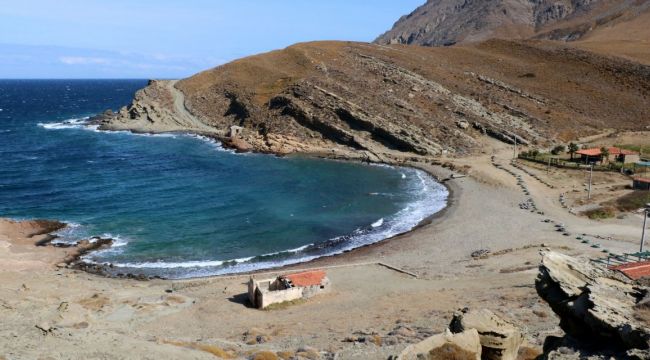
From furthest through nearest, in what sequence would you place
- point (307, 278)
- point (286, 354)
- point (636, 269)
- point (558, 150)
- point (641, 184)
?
point (558, 150)
point (641, 184)
point (307, 278)
point (636, 269)
point (286, 354)

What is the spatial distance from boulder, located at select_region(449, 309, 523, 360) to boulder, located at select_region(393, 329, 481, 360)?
0.72 meters

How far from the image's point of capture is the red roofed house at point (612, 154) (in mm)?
69562

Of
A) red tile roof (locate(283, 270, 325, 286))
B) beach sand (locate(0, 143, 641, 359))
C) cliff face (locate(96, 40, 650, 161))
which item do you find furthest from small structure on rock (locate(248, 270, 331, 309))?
cliff face (locate(96, 40, 650, 161))

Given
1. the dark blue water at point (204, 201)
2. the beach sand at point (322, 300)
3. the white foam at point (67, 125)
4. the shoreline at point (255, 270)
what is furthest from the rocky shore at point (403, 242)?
the white foam at point (67, 125)

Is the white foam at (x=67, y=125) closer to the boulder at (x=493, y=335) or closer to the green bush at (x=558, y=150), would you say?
the green bush at (x=558, y=150)

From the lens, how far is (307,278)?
3544 centimetres

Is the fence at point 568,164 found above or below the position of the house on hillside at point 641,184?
above

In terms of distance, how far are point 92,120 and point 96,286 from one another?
336 feet

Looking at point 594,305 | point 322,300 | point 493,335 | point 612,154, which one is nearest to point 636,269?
point 322,300

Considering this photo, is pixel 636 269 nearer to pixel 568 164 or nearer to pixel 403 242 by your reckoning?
pixel 403 242

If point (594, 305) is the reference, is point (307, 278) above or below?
below

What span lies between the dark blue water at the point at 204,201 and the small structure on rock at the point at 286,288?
27.5 ft

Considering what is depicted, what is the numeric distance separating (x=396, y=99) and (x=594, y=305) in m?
86.2

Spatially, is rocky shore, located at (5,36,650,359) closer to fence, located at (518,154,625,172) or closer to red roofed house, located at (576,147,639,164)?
fence, located at (518,154,625,172)
